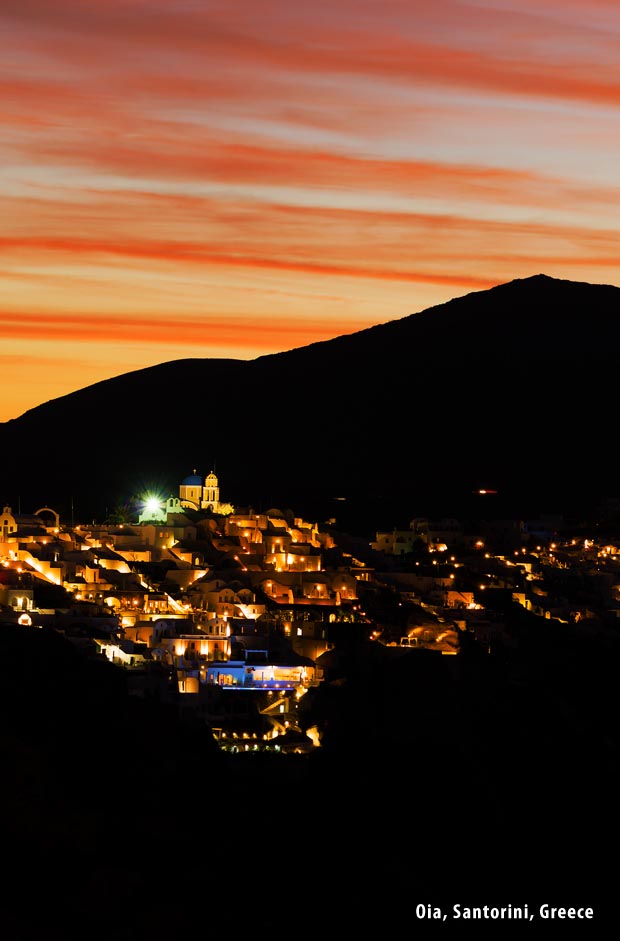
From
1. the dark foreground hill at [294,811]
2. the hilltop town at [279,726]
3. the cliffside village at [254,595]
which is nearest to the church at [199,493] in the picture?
the cliffside village at [254,595]

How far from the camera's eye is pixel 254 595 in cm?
8919

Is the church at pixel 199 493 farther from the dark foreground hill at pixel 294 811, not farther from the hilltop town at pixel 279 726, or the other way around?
the dark foreground hill at pixel 294 811

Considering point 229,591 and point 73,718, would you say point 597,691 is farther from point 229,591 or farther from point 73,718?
point 73,718

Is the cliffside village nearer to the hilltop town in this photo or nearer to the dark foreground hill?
the hilltop town

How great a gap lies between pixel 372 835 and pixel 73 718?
344 inches

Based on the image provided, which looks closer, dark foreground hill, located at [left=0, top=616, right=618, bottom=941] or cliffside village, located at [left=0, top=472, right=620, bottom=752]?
dark foreground hill, located at [left=0, top=616, right=618, bottom=941]

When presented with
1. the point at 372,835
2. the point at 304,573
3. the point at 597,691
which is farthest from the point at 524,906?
the point at 304,573

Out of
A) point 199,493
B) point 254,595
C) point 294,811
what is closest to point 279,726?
point 294,811

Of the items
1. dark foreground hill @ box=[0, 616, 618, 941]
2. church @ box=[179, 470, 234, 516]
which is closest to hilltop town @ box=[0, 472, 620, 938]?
dark foreground hill @ box=[0, 616, 618, 941]

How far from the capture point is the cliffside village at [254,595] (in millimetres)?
74312

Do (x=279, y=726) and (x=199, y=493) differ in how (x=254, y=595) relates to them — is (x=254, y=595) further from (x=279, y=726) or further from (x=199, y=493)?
(x=199, y=493)

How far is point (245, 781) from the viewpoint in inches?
2421

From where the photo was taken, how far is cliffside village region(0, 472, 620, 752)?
74312 mm

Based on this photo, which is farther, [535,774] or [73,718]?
[535,774]
